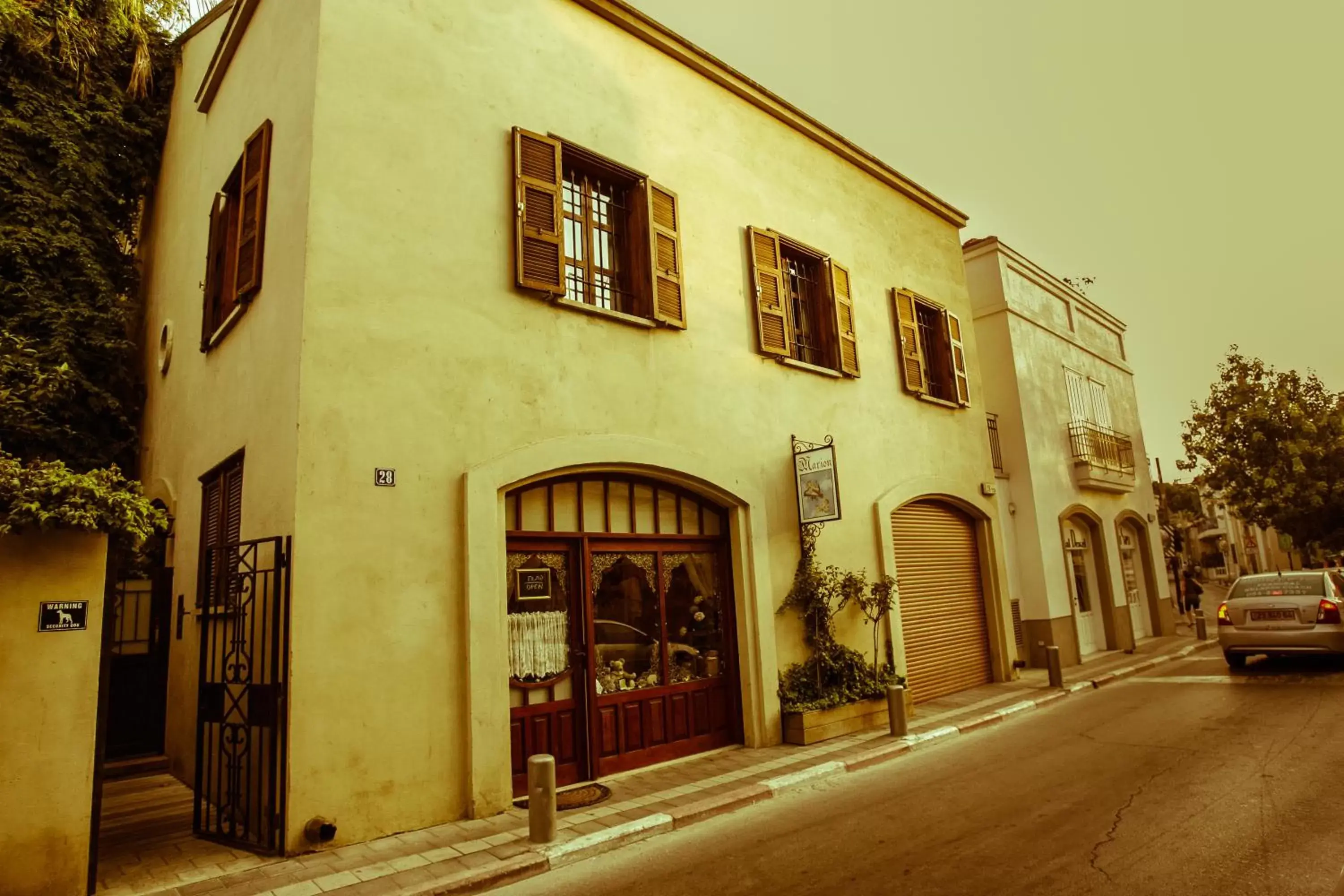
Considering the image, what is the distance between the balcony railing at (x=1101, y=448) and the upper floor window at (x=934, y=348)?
522 centimetres

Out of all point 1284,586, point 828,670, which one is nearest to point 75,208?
point 828,670

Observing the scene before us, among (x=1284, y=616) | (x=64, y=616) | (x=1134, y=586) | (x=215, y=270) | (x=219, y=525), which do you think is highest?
(x=215, y=270)

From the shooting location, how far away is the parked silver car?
11383 mm

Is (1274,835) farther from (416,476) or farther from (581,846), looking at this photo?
(416,476)

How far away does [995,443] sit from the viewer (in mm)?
15727

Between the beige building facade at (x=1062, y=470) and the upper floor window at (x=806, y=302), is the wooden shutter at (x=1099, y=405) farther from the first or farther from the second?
the upper floor window at (x=806, y=302)

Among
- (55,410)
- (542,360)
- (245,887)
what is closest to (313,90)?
(542,360)

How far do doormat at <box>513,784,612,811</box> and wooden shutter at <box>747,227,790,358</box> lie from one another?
574 centimetres

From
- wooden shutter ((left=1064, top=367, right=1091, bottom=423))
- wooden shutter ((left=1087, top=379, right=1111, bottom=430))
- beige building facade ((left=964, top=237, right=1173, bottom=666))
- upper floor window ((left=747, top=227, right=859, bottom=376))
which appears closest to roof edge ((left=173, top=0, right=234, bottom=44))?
upper floor window ((left=747, top=227, right=859, bottom=376))

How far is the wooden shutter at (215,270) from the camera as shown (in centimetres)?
888

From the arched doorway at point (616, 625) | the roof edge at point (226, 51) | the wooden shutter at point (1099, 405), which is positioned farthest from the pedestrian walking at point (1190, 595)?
the roof edge at point (226, 51)

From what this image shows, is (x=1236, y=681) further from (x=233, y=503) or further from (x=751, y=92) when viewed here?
(x=233, y=503)

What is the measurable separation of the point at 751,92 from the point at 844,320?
3.66 m

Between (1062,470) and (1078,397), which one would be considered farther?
(1078,397)
